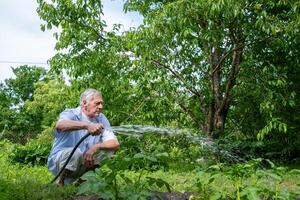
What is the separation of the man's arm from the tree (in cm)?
352

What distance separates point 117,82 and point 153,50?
81cm

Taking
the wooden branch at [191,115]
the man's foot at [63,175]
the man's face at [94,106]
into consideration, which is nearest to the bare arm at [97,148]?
the man's foot at [63,175]

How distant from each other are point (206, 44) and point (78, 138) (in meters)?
5.25

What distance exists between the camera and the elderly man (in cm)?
446

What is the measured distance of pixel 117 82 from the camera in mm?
9109

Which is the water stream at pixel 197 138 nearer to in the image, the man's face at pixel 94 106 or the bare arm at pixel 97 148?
the man's face at pixel 94 106

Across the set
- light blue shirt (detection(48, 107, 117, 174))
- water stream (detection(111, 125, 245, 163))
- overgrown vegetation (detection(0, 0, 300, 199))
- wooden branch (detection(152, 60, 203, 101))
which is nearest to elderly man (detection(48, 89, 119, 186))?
light blue shirt (detection(48, 107, 117, 174))

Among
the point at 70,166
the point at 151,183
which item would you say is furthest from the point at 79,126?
the point at 151,183

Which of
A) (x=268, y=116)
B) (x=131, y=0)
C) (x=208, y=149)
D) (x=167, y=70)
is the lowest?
(x=208, y=149)

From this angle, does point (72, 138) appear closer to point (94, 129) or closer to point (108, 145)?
point (108, 145)

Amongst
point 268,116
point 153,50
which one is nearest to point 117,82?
point 153,50

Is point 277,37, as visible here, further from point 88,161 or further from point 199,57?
point 88,161

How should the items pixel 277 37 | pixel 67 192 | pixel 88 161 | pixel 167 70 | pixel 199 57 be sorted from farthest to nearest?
1. pixel 199 57
2. pixel 167 70
3. pixel 277 37
4. pixel 88 161
5. pixel 67 192

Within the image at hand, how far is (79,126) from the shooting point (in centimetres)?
435
